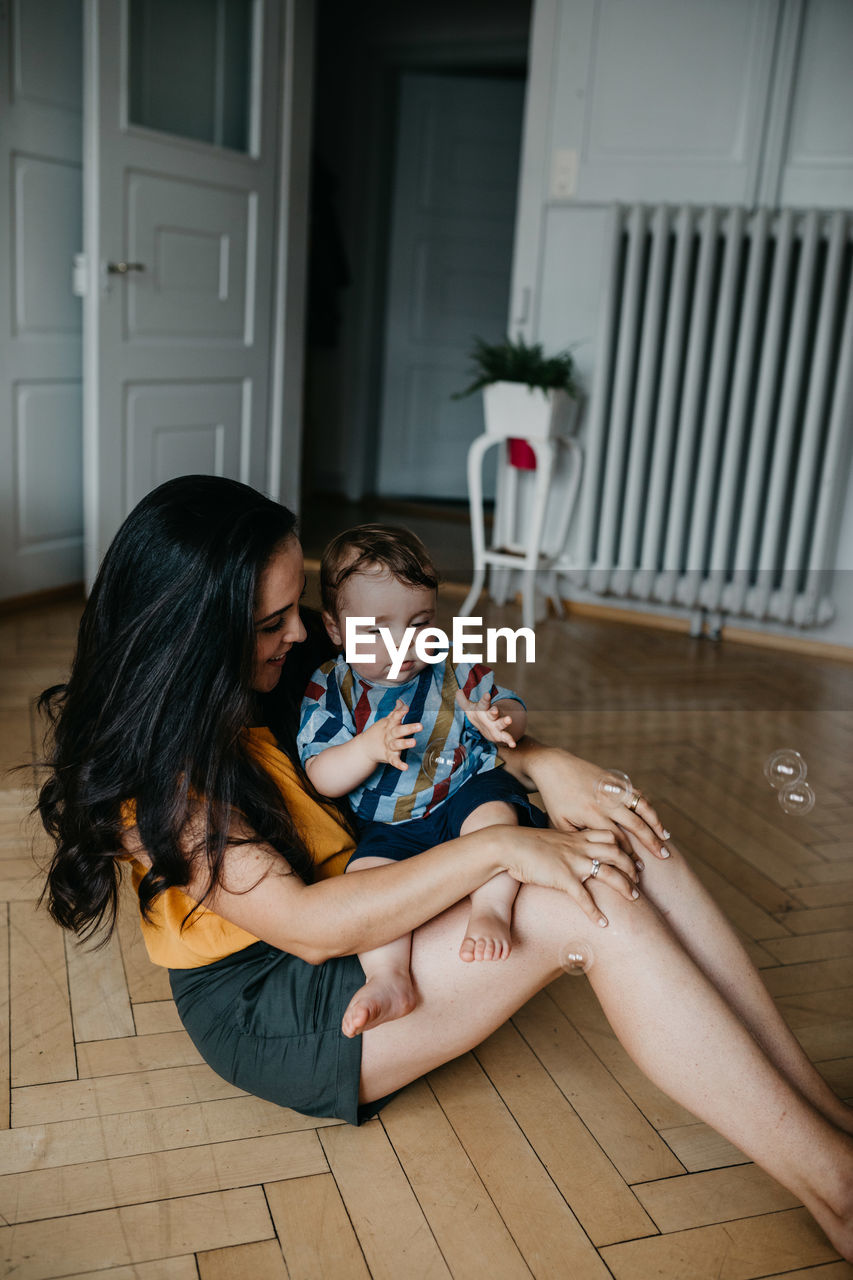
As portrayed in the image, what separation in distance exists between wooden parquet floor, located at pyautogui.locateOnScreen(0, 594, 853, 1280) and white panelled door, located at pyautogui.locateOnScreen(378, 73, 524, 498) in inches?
156

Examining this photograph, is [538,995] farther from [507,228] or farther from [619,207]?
[507,228]

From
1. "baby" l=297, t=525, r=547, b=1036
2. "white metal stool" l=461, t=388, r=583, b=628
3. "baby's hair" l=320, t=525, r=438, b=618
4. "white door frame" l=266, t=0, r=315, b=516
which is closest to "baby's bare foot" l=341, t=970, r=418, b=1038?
"baby" l=297, t=525, r=547, b=1036

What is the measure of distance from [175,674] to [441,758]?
360 mm

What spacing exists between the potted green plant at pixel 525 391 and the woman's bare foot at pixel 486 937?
8.23 ft

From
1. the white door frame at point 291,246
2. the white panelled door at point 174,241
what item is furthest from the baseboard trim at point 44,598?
the white door frame at point 291,246

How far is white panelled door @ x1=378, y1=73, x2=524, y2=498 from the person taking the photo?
16.8 feet

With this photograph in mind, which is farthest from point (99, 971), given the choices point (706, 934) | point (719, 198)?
point (719, 198)

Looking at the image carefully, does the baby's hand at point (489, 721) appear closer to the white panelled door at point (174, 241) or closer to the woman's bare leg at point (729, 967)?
the woman's bare leg at point (729, 967)

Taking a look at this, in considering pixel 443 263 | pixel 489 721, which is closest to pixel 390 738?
pixel 489 721

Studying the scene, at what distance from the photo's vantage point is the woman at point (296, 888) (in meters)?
0.99

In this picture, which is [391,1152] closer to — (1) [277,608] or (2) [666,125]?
(1) [277,608]

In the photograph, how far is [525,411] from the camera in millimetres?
3393

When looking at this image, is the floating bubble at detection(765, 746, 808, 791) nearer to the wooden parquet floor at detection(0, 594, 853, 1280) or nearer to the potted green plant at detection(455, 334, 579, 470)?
the wooden parquet floor at detection(0, 594, 853, 1280)

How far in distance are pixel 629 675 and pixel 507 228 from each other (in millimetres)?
2993
